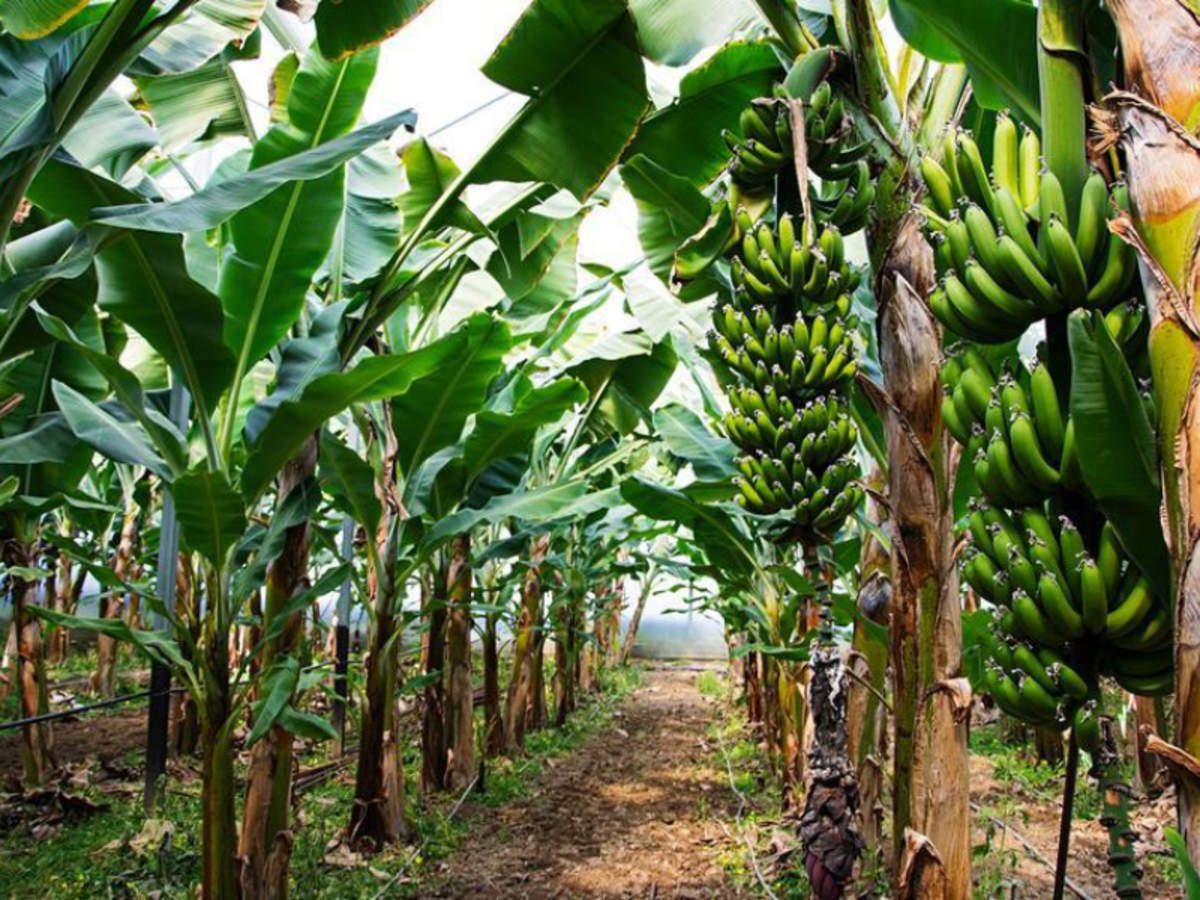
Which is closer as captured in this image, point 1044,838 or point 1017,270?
point 1017,270

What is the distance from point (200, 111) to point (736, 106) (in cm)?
196

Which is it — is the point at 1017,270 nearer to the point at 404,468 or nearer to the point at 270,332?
the point at 270,332

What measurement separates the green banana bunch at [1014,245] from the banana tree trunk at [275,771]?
6.31ft

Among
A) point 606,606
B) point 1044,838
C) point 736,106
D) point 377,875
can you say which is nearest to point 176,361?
point 736,106

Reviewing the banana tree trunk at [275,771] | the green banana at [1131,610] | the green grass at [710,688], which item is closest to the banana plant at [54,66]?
the banana tree trunk at [275,771]

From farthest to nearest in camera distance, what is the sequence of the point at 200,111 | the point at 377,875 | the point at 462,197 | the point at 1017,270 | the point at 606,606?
the point at 606,606 → the point at 377,875 → the point at 200,111 → the point at 462,197 → the point at 1017,270

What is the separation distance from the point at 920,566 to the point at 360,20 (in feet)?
6.13

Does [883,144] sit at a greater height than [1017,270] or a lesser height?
greater

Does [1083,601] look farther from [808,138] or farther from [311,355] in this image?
[311,355]

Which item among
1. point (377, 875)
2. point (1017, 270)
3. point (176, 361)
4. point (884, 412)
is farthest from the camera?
point (377, 875)

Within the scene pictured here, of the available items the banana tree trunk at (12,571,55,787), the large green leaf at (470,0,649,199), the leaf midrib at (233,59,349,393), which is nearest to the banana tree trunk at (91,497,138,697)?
the banana tree trunk at (12,571,55,787)

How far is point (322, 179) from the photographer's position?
98.5 inches

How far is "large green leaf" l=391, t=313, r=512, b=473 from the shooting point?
2.97 metres

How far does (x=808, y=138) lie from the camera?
189 centimetres
